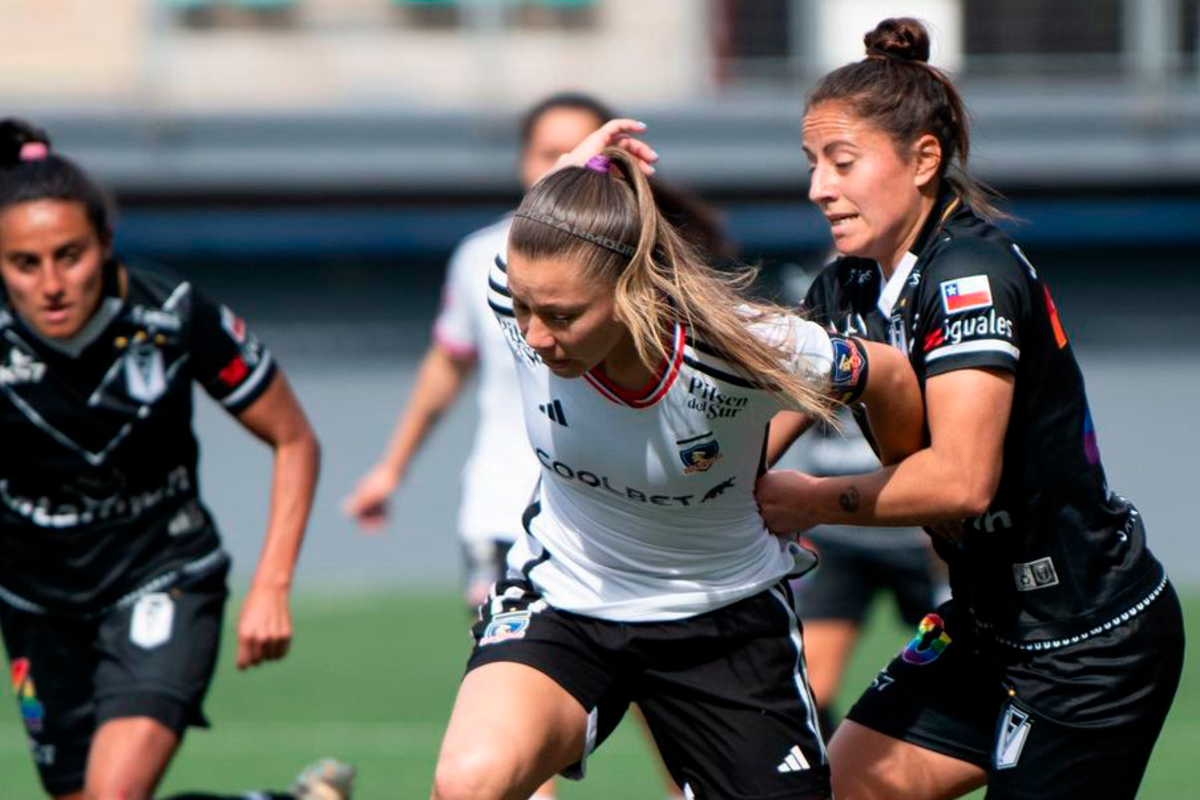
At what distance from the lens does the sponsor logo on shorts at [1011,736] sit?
396 centimetres

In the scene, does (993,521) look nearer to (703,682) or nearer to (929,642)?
(929,642)

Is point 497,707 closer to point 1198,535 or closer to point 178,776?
point 178,776

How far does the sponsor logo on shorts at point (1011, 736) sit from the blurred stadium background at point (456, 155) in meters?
9.00

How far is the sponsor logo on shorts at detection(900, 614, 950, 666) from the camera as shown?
4.24 metres

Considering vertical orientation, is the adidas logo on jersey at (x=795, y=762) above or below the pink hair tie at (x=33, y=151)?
below

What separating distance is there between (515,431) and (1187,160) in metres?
8.40

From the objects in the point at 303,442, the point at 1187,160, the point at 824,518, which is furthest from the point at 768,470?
the point at 1187,160

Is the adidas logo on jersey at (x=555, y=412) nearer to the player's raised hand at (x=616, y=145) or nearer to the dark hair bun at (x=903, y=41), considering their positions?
the player's raised hand at (x=616, y=145)

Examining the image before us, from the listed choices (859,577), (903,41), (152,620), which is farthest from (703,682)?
(859,577)

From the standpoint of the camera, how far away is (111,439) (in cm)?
499

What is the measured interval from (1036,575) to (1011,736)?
0.35 metres

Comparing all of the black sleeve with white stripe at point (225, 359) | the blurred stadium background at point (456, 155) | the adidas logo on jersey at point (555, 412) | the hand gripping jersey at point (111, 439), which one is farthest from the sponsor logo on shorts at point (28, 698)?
the blurred stadium background at point (456, 155)

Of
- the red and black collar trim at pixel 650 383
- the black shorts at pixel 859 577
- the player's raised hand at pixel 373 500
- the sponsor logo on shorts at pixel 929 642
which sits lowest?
the black shorts at pixel 859 577

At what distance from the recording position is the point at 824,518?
3969 millimetres
